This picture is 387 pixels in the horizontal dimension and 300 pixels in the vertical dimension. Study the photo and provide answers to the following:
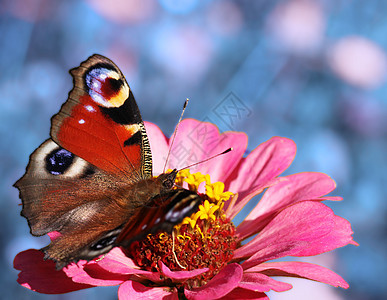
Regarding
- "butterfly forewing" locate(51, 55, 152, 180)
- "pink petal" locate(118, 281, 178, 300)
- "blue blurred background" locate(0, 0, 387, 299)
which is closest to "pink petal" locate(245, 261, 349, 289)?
"pink petal" locate(118, 281, 178, 300)

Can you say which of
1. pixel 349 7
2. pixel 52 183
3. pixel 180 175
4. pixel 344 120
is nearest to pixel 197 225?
pixel 180 175

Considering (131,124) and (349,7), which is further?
(349,7)

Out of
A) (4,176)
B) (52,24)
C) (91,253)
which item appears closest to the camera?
(91,253)

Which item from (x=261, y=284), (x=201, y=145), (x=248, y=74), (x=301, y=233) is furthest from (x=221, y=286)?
(x=248, y=74)

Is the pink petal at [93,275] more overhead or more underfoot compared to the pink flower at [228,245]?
more underfoot

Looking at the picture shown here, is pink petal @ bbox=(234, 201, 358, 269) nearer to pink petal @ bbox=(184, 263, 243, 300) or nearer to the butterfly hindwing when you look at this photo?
pink petal @ bbox=(184, 263, 243, 300)

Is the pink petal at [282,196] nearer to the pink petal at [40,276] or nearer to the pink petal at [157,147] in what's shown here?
the pink petal at [157,147]

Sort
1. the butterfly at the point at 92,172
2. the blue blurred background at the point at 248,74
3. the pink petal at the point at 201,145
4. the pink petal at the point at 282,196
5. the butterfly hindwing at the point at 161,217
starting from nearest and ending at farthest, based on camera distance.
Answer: the butterfly hindwing at the point at 161,217
the butterfly at the point at 92,172
the pink petal at the point at 282,196
the pink petal at the point at 201,145
the blue blurred background at the point at 248,74

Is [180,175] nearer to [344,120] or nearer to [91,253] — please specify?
[91,253]

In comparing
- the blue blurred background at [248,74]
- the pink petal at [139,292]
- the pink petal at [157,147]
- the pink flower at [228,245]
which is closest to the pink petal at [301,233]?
the pink flower at [228,245]
